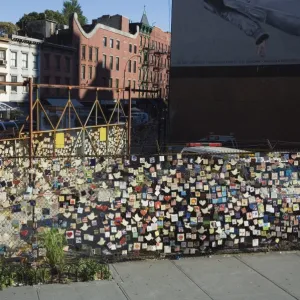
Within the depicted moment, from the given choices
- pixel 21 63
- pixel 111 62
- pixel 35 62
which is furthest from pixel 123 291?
pixel 111 62

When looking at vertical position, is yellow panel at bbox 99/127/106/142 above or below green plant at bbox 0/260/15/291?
above

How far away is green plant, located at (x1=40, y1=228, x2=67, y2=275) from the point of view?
689cm

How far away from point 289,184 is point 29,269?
16.3 ft

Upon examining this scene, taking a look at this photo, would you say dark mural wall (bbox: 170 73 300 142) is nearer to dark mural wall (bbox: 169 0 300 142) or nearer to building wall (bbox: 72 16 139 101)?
dark mural wall (bbox: 169 0 300 142)

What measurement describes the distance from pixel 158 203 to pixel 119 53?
73.5 meters

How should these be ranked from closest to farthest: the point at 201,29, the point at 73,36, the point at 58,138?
the point at 58,138
the point at 201,29
the point at 73,36

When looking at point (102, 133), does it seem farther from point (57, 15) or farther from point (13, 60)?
point (57, 15)

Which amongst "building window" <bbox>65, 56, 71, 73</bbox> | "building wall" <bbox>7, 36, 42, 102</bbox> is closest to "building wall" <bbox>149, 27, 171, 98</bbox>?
"building window" <bbox>65, 56, 71, 73</bbox>

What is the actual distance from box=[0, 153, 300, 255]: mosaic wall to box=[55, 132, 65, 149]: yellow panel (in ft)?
25.4

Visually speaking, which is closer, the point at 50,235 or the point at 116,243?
the point at 50,235

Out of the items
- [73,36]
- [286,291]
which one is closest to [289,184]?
[286,291]

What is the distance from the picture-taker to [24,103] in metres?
59.6

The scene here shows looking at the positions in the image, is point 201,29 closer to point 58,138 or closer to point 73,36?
point 58,138

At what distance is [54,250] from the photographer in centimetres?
689
